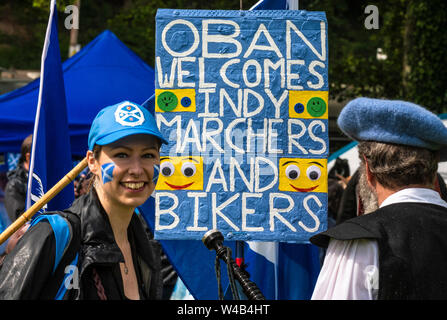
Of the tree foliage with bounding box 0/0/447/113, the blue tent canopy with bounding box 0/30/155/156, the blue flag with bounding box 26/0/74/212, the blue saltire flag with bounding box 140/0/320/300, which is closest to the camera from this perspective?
the blue flag with bounding box 26/0/74/212

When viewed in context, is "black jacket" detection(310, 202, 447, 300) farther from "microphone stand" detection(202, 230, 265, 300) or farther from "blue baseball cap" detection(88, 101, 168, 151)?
"blue baseball cap" detection(88, 101, 168, 151)

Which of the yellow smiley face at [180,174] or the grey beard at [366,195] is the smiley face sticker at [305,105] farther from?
the grey beard at [366,195]

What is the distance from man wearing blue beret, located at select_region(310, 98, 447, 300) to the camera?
1919 millimetres

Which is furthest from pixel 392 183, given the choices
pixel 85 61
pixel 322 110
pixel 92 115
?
pixel 85 61

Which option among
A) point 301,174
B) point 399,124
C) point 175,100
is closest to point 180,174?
point 175,100

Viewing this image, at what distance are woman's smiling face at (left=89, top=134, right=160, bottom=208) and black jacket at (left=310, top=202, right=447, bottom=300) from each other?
65cm

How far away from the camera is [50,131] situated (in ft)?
12.5

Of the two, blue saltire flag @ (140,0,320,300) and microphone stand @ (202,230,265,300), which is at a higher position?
microphone stand @ (202,230,265,300)

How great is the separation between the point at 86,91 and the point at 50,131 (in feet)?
8.42

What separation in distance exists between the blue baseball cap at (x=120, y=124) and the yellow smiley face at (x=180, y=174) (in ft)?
3.75

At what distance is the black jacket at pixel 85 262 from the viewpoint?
1841mm

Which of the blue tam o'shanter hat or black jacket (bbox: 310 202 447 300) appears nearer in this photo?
black jacket (bbox: 310 202 447 300)

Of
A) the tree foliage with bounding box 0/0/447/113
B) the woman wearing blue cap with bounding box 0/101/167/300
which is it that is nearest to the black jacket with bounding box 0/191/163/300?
the woman wearing blue cap with bounding box 0/101/167/300
